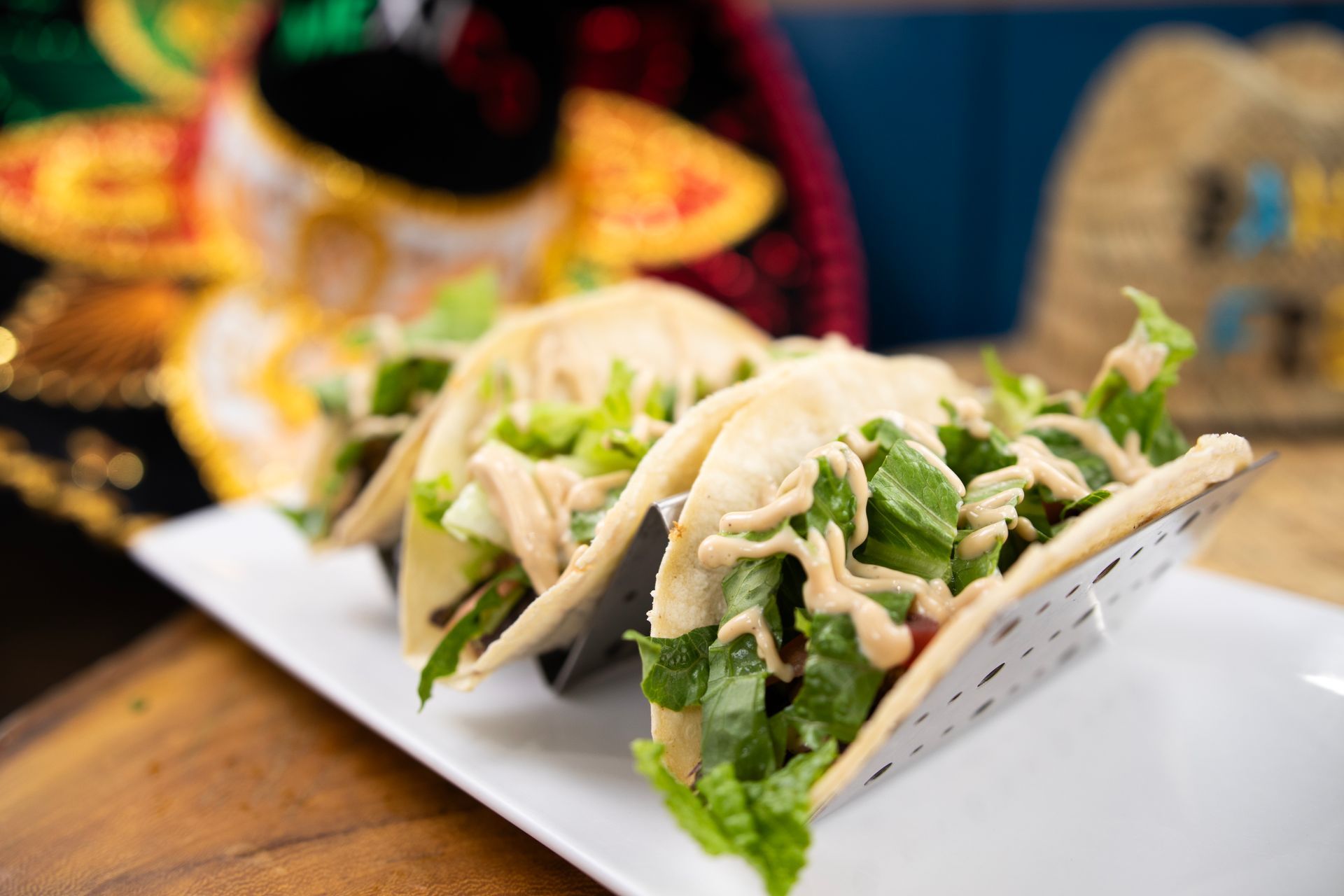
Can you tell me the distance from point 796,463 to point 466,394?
0.68m

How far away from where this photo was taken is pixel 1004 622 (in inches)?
36.9

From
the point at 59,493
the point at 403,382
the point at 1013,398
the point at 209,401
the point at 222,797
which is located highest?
the point at 1013,398

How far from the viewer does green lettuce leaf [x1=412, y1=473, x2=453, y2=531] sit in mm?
1518

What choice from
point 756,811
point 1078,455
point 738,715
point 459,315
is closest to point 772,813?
point 756,811

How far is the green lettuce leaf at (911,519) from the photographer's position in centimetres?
111

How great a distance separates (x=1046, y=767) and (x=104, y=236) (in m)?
3.02

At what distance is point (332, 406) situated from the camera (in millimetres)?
1972

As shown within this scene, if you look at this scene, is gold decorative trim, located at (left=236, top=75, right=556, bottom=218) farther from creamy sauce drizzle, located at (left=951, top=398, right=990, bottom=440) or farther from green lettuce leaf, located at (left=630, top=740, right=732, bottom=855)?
green lettuce leaf, located at (left=630, top=740, right=732, bottom=855)

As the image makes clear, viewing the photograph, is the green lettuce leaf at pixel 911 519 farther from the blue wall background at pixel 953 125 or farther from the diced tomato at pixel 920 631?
the blue wall background at pixel 953 125

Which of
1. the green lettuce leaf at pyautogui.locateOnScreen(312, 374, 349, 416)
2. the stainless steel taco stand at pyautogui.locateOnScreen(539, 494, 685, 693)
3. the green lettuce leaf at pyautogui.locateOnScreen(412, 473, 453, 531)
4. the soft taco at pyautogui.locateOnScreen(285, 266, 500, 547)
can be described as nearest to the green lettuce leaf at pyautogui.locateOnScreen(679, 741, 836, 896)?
the stainless steel taco stand at pyautogui.locateOnScreen(539, 494, 685, 693)

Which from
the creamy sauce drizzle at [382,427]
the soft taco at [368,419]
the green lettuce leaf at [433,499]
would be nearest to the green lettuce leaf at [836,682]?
the green lettuce leaf at [433,499]

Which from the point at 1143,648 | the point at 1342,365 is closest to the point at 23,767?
the point at 1143,648

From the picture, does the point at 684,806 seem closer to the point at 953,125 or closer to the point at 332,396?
the point at 332,396

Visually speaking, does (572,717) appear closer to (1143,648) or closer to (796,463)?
(796,463)
